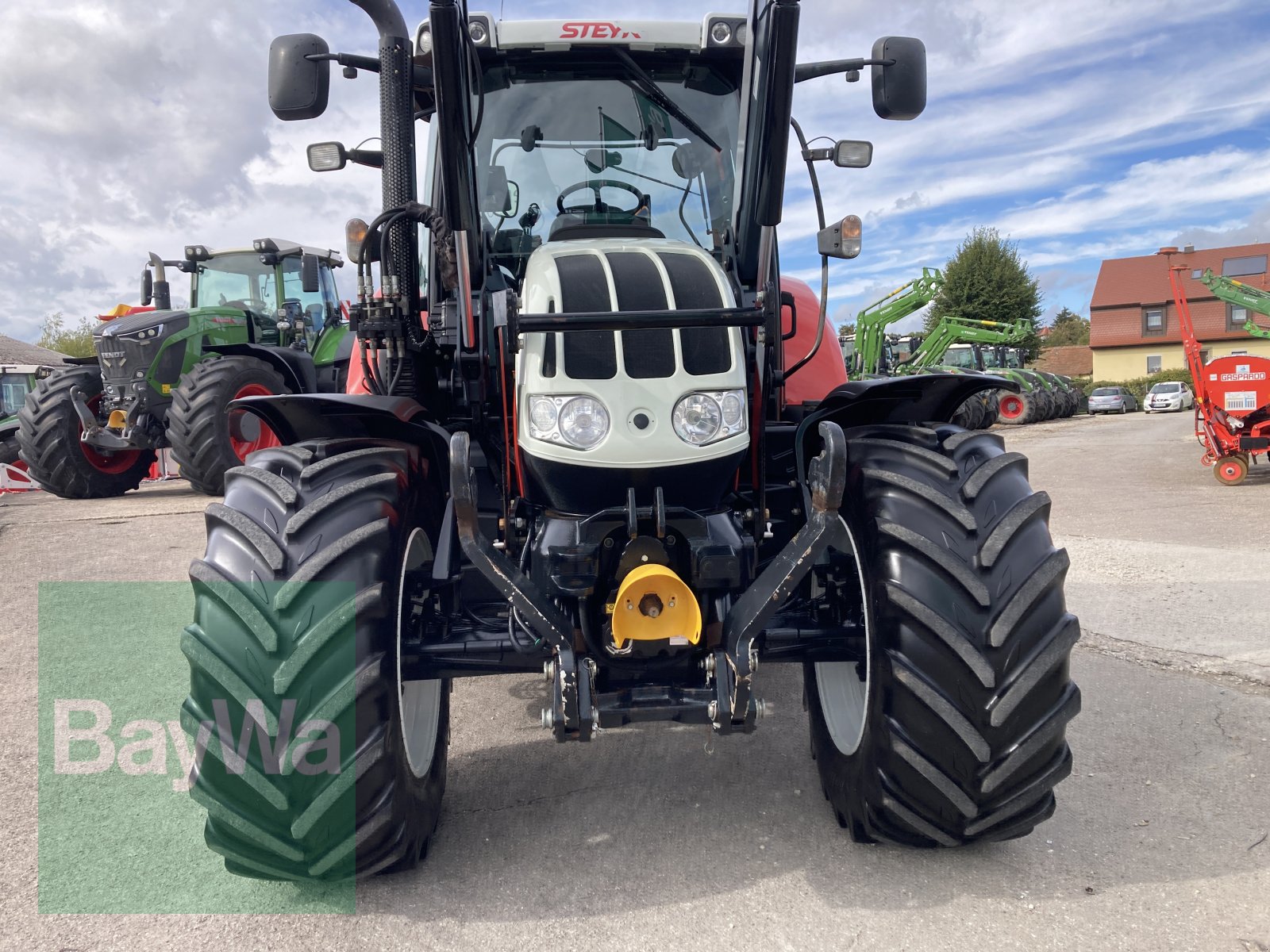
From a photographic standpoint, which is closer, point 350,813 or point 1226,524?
point 350,813

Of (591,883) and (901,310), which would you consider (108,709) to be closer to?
(591,883)

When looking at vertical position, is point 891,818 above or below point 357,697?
below

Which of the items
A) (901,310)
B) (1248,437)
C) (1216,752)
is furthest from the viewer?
(901,310)

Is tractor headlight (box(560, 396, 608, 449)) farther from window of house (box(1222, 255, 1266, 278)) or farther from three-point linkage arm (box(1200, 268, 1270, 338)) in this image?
window of house (box(1222, 255, 1266, 278))

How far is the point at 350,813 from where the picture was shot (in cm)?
248

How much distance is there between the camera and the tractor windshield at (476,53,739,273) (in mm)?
3646

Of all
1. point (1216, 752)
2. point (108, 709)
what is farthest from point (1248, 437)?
point (108, 709)

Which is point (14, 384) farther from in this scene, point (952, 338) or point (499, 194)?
point (952, 338)

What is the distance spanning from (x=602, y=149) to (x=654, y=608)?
1.92 meters

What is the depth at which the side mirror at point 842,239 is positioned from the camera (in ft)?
11.4

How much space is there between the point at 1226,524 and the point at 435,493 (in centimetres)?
840

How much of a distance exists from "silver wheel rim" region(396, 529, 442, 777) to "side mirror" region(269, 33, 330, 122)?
1504mm

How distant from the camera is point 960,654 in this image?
2.45 meters

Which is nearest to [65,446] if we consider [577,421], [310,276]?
[310,276]
